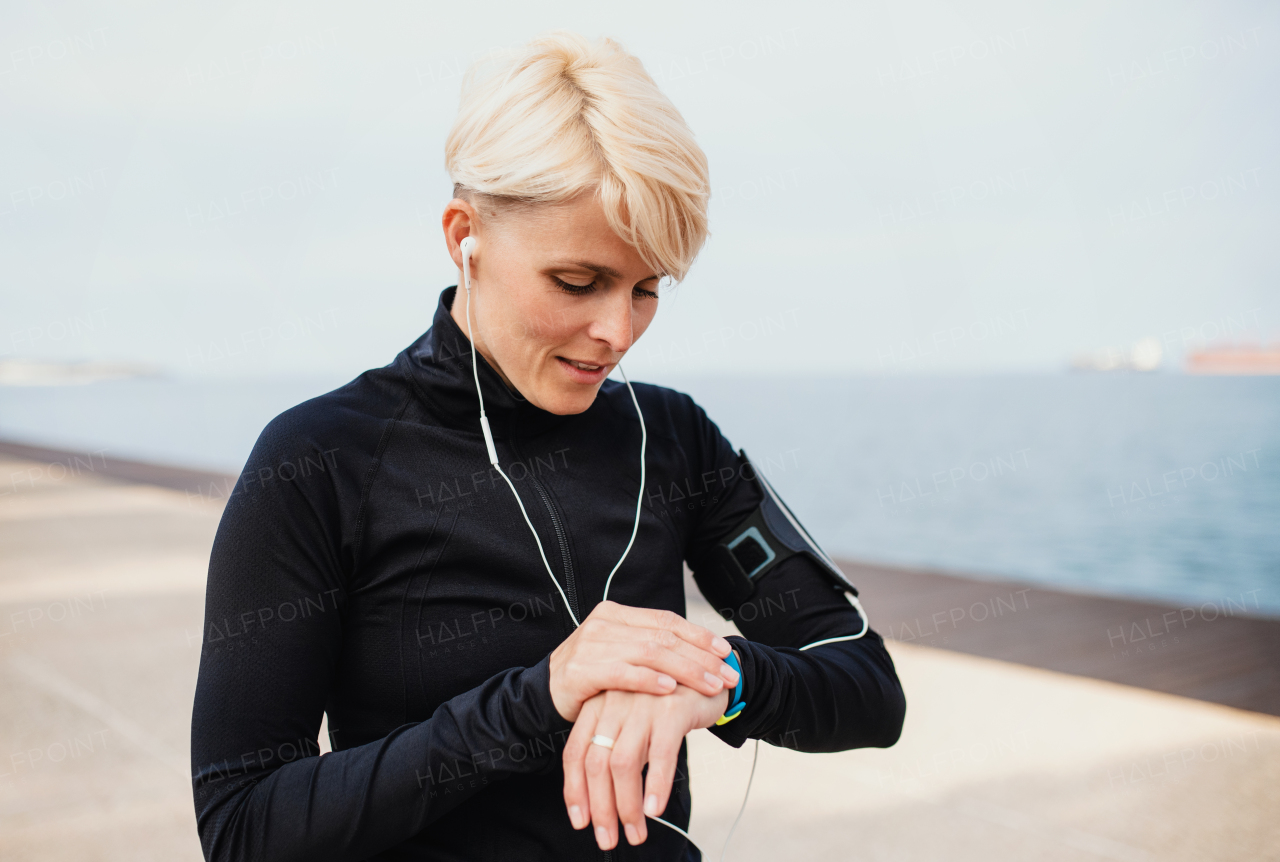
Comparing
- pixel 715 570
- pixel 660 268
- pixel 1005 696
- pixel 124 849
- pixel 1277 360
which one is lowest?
pixel 1277 360

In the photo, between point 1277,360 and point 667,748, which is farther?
point 1277,360

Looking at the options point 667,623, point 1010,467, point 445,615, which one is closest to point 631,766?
point 667,623

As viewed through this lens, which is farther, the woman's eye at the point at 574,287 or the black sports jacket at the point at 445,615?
the woman's eye at the point at 574,287

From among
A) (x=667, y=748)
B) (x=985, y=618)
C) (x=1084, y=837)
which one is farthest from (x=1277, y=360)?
(x=667, y=748)

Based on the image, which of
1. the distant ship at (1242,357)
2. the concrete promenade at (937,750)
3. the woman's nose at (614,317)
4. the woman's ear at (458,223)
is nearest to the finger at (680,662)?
the woman's nose at (614,317)

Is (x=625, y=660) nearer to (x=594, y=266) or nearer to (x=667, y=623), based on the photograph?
(x=667, y=623)

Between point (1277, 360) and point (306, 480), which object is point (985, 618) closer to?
point (306, 480)

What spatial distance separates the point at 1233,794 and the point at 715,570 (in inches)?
98.1

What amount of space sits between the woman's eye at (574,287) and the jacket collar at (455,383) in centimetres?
17

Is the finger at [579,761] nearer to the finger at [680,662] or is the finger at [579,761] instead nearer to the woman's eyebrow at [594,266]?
the finger at [680,662]

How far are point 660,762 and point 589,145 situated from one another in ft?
1.95

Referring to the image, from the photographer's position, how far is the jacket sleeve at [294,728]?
84cm

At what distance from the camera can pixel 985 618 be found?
187 inches

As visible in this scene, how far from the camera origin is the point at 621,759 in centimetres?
83
